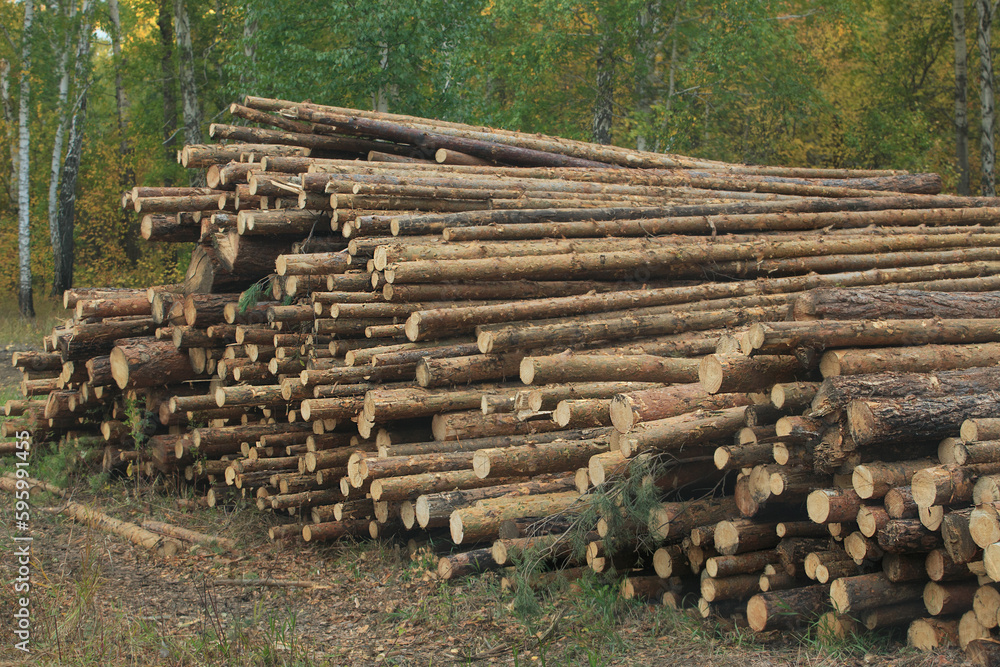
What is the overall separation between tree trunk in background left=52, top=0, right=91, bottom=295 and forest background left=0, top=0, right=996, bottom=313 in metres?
0.04

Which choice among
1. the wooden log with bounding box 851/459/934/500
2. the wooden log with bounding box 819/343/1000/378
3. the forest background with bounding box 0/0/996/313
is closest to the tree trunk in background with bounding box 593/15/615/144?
the forest background with bounding box 0/0/996/313

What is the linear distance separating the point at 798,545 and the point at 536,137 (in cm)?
721

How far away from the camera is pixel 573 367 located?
18.7 ft

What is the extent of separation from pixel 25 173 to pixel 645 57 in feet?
46.7

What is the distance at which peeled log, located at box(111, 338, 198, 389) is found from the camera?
7.94 meters

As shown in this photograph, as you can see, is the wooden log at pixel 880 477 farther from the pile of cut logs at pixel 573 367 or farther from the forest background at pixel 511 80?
the forest background at pixel 511 80

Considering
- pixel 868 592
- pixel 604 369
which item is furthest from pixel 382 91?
pixel 868 592

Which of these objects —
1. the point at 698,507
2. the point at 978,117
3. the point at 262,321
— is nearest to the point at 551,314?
the point at 698,507

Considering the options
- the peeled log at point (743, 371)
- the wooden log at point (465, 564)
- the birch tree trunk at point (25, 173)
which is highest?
the birch tree trunk at point (25, 173)

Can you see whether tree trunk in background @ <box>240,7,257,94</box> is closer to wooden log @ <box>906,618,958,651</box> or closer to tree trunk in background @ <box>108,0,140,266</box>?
tree trunk in background @ <box>108,0,140,266</box>

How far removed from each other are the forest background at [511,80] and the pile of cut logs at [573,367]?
8391 millimetres

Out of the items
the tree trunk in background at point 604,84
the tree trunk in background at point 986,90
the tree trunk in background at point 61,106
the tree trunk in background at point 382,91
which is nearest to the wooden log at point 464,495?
the tree trunk in background at point 382,91

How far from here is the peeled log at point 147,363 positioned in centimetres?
794

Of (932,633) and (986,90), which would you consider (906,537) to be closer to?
(932,633)
